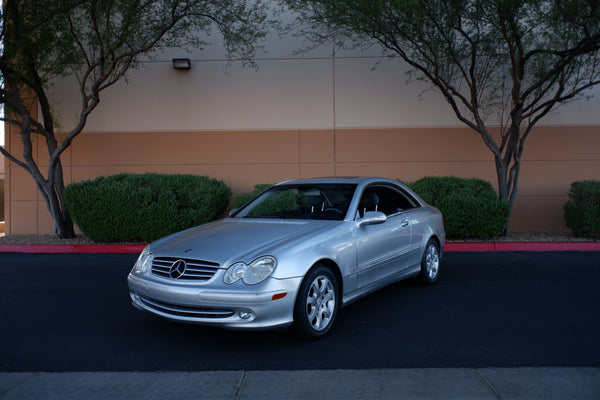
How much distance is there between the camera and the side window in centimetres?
565

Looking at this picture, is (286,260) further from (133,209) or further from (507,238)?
(507,238)

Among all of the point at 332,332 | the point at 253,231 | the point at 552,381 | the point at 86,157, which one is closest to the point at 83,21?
the point at 86,157

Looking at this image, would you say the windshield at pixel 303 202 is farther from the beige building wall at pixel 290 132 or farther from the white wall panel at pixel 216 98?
the white wall panel at pixel 216 98

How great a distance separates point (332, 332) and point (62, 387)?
7.42 feet

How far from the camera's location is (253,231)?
15.5 feet

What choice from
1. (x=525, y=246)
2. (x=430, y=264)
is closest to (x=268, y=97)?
(x=525, y=246)

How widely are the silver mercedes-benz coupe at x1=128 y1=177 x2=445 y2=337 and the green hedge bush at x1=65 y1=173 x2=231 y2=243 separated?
15.0 feet

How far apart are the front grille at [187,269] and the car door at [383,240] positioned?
60.3 inches

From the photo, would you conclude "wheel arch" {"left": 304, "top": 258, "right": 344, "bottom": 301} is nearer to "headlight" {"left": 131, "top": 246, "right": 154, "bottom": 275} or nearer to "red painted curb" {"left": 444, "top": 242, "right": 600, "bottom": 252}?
"headlight" {"left": 131, "top": 246, "right": 154, "bottom": 275}

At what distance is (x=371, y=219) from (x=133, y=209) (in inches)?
258

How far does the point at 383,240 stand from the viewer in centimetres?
527

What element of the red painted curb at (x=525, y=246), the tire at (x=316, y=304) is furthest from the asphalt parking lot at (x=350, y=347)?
the red painted curb at (x=525, y=246)

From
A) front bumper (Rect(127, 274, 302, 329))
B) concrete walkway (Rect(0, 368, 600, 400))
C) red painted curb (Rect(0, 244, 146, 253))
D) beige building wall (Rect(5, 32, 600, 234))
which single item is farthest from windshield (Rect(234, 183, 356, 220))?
beige building wall (Rect(5, 32, 600, 234))

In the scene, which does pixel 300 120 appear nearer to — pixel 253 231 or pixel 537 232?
pixel 537 232
